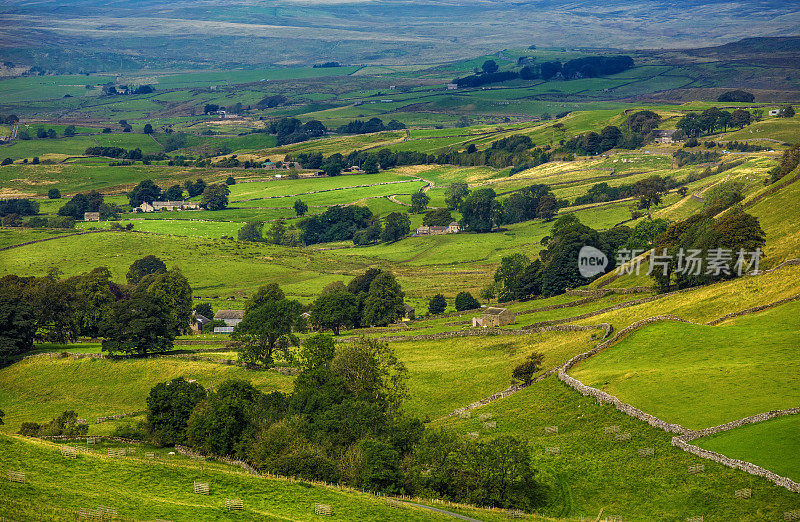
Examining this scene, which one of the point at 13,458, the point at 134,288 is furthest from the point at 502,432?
the point at 134,288

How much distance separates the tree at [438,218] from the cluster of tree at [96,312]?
74.9m

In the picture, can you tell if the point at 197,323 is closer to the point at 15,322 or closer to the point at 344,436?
the point at 15,322

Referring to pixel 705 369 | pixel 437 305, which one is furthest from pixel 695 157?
pixel 705 369

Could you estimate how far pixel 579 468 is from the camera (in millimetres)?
46562

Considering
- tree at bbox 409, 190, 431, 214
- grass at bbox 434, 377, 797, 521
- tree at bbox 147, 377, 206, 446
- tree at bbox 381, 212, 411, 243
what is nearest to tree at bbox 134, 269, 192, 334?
tree at bbox 147, 377, 206, 446

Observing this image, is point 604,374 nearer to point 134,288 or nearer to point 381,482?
point 381,482

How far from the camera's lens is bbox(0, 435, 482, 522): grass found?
1458 inches

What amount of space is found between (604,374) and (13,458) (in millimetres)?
38473

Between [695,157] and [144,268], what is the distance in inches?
4967

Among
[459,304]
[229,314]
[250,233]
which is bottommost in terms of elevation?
[229,314]

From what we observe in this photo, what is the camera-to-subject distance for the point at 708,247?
271ft

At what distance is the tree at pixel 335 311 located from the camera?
315ft

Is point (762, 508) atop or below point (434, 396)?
atop
